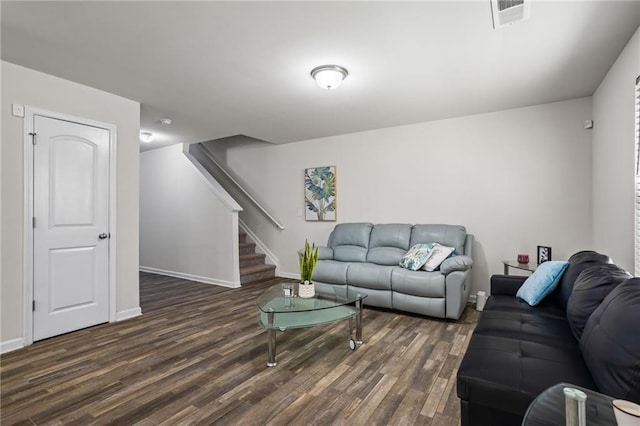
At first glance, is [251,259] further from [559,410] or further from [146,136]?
[559,410]

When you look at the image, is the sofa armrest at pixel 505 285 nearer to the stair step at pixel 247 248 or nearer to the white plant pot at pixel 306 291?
the white plant pot at pixel 306 291

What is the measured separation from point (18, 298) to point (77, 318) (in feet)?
1.75

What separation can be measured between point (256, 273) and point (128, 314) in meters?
2.18

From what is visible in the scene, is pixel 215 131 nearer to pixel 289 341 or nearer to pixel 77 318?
pixel 77 318

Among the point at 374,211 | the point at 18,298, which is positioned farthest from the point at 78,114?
the point at 374,211

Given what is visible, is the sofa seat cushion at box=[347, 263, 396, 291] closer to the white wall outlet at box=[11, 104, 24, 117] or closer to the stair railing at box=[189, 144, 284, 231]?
the stair railing at box=[189, 144, 284, 231]

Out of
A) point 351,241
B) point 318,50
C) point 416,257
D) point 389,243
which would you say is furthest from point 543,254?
point 318,50

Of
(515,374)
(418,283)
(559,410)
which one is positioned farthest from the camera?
(418,283)

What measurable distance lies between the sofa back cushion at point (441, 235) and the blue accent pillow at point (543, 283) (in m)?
1.25

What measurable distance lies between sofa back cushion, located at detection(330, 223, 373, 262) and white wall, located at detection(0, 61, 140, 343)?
8.46ft

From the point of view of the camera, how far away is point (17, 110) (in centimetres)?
271

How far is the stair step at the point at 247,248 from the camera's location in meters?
5.80

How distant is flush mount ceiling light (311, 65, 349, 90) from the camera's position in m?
2.66

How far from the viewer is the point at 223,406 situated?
1848 mm
